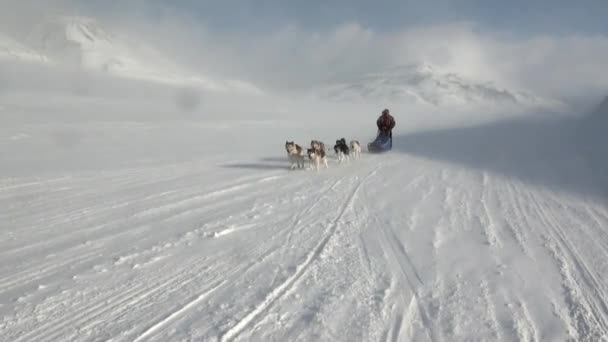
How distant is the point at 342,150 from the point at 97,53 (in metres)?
92.8

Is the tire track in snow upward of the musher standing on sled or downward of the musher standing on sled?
downward

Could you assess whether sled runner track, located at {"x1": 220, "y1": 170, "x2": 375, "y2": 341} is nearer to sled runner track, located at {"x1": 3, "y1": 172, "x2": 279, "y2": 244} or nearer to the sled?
sled runner track, located at {"x1": 3, "y1": 172, "x2": 279, "y2": 244}

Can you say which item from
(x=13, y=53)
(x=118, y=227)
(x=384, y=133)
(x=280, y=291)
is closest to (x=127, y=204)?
(x=118, y=227)

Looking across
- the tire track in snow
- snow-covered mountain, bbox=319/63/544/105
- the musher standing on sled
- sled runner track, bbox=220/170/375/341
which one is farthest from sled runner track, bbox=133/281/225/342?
snow-covered mountain, bbox=319/63/544/105

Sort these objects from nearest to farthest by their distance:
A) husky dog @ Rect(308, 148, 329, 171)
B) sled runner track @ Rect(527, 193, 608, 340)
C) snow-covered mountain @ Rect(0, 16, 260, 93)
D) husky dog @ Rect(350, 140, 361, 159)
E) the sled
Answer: sled runner track @ Rect(527, 193, 608, 340), husky dog @ Rect(308, 148, 329, 171), husky dog @ Rect(350, 140, 361, 159), the sled, snow-covered mountain @ Rect(0, 16, 260, 93)

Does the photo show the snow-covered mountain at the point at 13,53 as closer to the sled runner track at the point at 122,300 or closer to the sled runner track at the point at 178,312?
the sled runner track at the point at 122,300

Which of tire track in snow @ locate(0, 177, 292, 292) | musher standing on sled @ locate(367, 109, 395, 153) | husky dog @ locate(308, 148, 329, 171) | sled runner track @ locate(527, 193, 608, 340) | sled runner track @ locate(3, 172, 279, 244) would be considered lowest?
sled runner track @ locate(527, 193, 608, 340)

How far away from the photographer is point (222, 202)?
22.4 feet

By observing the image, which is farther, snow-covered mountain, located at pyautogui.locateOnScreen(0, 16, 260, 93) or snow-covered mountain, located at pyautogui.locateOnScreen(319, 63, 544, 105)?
snow-covered mountain, located at pyautogui.locateOnScreen(319, 63, 544, 105)

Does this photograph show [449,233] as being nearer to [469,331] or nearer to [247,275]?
[469,331]

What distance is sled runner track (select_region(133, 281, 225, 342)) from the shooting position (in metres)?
3.20

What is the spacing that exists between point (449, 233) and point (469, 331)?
2183 millimetres

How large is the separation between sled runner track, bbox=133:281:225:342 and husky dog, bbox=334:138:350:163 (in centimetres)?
676

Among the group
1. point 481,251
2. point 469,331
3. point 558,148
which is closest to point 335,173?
point 481,251
